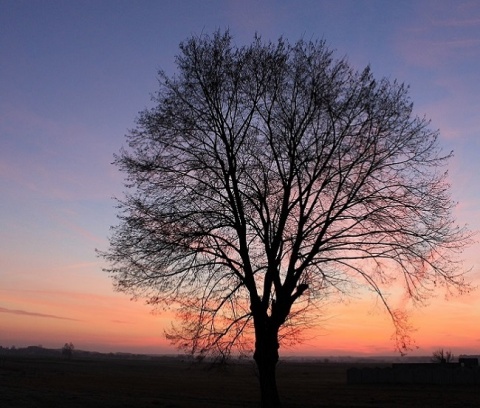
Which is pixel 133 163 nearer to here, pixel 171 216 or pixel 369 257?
pixel 171 216

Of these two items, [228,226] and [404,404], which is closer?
[228,226]

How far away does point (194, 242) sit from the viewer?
58.1ft

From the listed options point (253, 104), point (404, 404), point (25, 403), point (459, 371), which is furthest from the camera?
point (459, 371)

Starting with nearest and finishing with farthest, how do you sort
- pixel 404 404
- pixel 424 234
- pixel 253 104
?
pixel 424 234 < pixel 253 104 < pixel 404 404

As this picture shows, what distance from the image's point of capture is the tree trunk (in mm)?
17328

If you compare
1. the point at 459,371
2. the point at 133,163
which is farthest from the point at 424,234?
the point at 459,371

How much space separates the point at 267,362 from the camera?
57.0 feet

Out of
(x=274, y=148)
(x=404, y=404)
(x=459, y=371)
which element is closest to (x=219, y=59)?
(x=274, y=148)

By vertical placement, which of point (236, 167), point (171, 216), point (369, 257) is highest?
point (236, 167)

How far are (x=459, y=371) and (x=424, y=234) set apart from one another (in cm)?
4376

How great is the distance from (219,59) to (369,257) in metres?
8.26

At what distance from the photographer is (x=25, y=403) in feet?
76.6

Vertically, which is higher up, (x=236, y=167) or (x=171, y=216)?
(x=236, y=167)

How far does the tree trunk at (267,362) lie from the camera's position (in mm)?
17328
